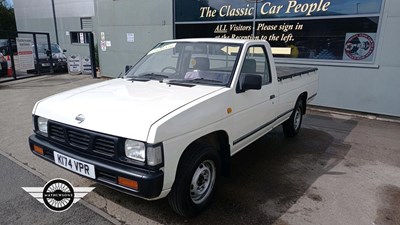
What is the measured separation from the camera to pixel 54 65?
1516 centimetres

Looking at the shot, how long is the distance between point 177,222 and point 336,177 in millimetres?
2415

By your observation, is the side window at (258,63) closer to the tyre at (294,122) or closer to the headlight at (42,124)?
the tyre at (294,122)

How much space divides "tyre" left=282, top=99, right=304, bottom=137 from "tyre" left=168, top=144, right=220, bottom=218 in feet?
9.08

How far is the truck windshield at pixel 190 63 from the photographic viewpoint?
354cm

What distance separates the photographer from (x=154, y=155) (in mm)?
2361

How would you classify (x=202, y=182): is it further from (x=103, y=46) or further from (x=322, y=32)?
(x=103, y=46)

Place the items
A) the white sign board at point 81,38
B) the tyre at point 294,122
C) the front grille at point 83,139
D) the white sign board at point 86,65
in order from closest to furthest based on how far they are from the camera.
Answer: the front grille at point 83,139
the tyre at point 294,122
the white sign board at point 86,65
the white sign board at point 81,38

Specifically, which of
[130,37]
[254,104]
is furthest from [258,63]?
[130,37]

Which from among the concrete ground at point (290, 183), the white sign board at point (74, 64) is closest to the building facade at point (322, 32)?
the concrete ground at point (290, 183)

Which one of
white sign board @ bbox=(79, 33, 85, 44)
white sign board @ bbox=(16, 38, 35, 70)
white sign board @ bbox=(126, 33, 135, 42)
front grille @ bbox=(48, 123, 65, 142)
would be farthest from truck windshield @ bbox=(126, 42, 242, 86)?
white sign board @ bbox=(79, 33, 85, 44)

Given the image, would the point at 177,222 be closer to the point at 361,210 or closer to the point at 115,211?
the point at 115,211

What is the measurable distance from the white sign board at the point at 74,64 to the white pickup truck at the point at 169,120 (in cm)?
1196

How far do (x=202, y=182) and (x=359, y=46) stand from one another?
6.16 metres

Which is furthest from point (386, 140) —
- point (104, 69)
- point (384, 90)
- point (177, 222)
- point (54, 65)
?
point (54, 65)
